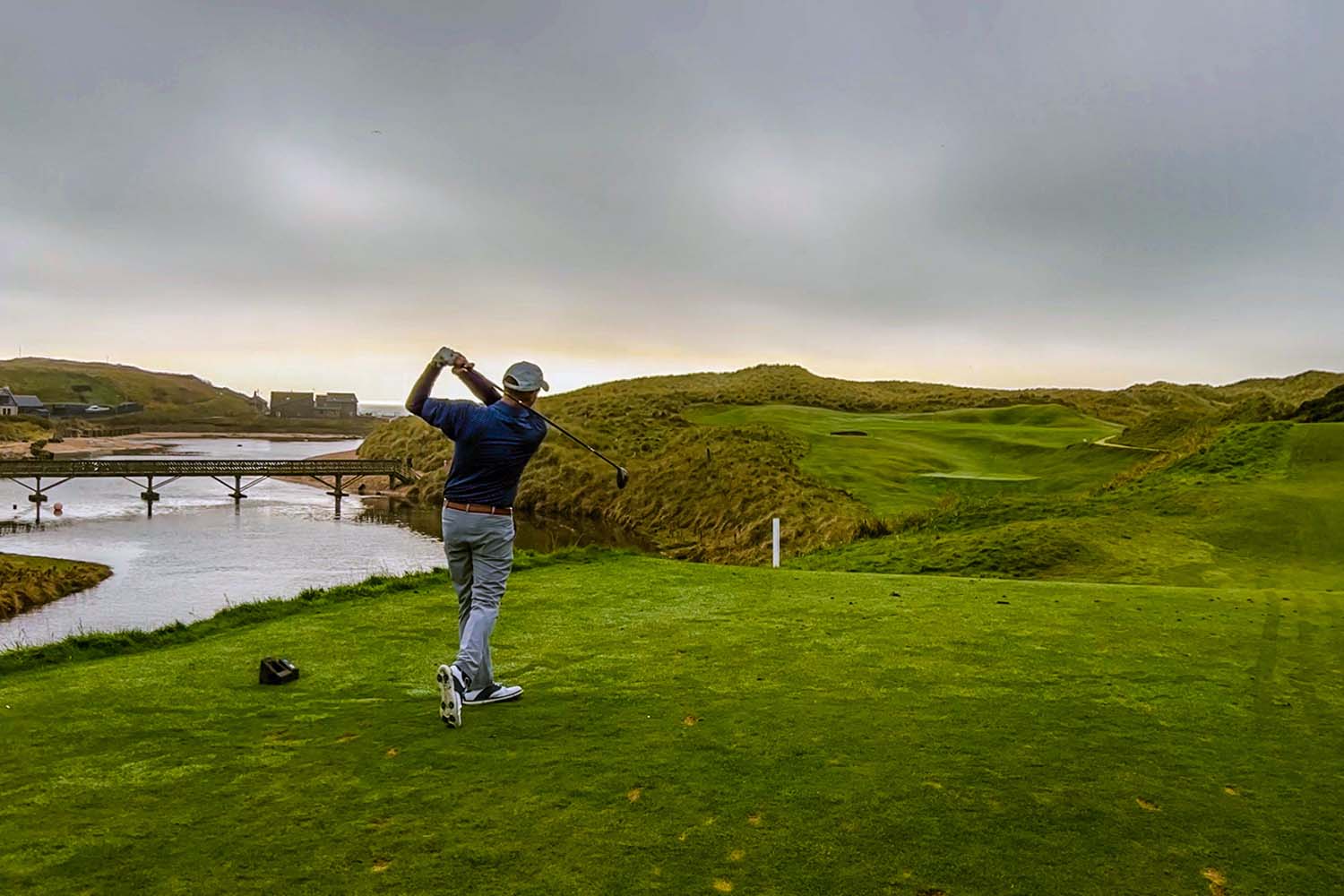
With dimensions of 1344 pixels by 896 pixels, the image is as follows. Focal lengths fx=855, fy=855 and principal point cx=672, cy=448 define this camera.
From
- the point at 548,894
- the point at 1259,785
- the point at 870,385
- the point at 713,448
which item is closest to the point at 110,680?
the point at 548,894

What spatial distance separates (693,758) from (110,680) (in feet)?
16.2

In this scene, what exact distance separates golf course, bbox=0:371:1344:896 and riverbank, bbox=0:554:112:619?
800 inches

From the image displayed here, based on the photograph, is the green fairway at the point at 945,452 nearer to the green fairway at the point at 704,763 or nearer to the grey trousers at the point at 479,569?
the green fairway at the point at 704,763

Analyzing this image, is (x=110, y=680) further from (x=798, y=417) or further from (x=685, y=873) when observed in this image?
(x=798, y=417)

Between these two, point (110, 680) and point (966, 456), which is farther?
point (966, 456)

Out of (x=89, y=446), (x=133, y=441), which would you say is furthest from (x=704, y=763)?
(x=133, y=441)

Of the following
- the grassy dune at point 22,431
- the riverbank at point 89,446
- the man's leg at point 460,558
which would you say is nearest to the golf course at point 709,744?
the man's leg at point 460,558

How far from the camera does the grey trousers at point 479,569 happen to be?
19.4 ft

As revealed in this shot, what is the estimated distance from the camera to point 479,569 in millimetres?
6164

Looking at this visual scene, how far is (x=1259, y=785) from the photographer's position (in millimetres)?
4348

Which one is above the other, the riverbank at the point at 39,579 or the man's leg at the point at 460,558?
the man's leg at the point at 460,558

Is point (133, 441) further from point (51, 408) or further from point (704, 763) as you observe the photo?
point (704, 763)

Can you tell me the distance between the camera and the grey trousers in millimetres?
5922

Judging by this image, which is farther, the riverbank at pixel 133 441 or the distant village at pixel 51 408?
the distant village at pixel 51 408
